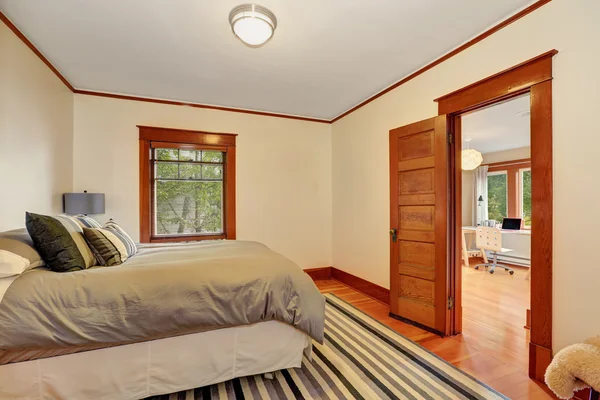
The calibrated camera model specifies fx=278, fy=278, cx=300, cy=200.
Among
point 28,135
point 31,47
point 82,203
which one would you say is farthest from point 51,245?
point 31,47

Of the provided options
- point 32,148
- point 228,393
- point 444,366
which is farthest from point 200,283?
point 32,148

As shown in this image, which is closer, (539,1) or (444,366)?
(539,1)

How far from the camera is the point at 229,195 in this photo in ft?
13.2

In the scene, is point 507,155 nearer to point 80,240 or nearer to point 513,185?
point 513,185

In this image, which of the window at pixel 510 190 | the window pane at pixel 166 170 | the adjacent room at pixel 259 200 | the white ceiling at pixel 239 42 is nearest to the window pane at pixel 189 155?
the adjacent room at pixel 259 200

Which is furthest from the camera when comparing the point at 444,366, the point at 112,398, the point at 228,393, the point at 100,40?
the point at 100,40

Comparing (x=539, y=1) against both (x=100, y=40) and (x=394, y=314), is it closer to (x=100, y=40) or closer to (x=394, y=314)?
(x=394, y=314)

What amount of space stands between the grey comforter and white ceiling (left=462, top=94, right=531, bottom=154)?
308 cm

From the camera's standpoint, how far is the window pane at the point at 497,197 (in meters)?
6.43

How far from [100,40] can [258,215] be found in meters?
2.64

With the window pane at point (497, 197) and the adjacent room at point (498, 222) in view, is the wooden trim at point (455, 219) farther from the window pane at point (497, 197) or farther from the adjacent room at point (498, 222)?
the window pane at point (497, 197)

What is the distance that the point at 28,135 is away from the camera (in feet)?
7.77

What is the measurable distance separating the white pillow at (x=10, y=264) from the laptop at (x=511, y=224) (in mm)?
7393

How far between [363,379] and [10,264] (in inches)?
86.0
